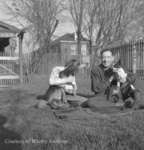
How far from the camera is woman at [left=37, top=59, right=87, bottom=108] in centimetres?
382

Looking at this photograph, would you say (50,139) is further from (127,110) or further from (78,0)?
(78,0)

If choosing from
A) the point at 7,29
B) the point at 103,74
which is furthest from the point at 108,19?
the point at 103,74

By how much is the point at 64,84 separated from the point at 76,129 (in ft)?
4.21

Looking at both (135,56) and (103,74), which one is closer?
(103,74)

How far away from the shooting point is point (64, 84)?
12.8ft

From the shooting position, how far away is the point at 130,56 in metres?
10.8

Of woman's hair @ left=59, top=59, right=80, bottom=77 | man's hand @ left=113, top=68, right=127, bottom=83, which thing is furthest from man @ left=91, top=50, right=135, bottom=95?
woman's hair @ left=59, top=59, right=80, bottom=77

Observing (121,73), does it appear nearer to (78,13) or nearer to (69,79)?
(69,79)

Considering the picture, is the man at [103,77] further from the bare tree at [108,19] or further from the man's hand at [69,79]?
the bare tree at [108,19]

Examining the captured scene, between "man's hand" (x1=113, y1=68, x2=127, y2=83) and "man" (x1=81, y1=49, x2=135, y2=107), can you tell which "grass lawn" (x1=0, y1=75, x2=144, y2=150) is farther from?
"man's hand" (x1=113, y1=68, x2=127, y2=83)

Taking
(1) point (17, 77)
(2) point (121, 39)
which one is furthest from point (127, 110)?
(2) point (121, 39)

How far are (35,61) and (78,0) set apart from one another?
8.18 metres

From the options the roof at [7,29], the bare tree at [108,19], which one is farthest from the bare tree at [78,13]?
the roof at [7,29]

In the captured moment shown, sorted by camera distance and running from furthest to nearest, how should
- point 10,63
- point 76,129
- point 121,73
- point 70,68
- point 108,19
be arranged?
point 108,19
point 10,63
point 70,68
point 121,73
point 76,129
